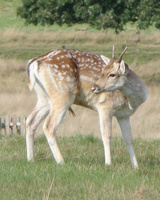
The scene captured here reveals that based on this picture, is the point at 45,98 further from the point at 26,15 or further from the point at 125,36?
the point at 125,36

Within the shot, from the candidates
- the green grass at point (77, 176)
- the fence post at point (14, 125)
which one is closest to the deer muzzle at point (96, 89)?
the green grass at point (77, 176)

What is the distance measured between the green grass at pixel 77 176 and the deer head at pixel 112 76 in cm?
99

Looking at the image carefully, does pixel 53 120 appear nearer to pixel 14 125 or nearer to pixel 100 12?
pixel 14 125

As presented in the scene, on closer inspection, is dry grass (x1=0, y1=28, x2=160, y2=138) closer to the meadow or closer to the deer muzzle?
the meadow

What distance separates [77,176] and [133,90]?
1.75 meters

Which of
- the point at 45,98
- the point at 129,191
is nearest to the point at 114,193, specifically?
the point at 129,191

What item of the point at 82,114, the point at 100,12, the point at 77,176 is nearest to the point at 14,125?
the point at 82,114

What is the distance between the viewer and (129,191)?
4688 mm

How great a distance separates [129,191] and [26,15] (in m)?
13.1

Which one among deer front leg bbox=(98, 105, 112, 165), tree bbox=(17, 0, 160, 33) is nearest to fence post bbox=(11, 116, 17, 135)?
deer front leg bbox=(98, 105, 112, 165)

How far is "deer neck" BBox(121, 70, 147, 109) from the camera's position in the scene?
631cm

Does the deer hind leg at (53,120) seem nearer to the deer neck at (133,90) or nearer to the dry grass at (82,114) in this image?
the deer neck at (133,90)

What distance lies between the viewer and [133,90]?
6.36 meters

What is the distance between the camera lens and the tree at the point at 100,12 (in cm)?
1441
